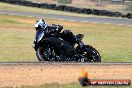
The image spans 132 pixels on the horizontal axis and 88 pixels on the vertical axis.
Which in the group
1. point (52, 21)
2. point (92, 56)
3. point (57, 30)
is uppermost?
point (57, 30)

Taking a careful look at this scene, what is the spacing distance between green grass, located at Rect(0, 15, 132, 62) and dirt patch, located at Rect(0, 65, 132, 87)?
14.4 ft

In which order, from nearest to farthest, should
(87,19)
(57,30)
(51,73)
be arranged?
(51,73) < (57,30) < (87,19)

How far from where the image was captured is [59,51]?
46.6 ft

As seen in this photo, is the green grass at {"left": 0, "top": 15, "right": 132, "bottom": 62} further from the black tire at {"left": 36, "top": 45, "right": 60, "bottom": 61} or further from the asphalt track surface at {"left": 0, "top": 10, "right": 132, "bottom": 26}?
the black tire at {"left": 36, "top": 45, "right": 60, "bottom": 61}

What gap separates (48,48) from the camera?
14.2 meters

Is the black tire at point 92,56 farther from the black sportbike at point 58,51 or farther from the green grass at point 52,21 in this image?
the green grass at point 52,21

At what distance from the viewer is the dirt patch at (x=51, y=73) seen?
10.6m

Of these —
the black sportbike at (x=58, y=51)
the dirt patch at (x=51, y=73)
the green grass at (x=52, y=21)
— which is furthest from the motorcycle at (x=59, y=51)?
the green grass at (x=52, y=21)

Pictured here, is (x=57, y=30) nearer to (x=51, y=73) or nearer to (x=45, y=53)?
(x=45, y=53)

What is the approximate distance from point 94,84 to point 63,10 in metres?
37.2

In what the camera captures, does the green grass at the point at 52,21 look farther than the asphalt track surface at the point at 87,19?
No

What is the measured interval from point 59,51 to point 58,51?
0.05m

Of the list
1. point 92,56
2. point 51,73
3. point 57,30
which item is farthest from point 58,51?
point 51,73

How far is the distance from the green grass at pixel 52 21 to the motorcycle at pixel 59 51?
2.64 m
